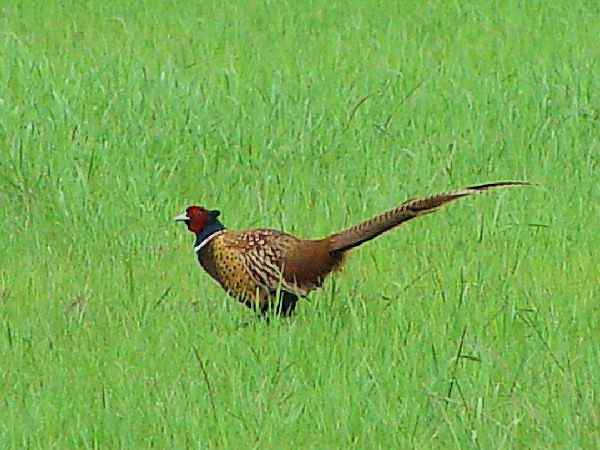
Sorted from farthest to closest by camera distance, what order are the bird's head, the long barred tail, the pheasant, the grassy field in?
the bird's head
the pheasant
the long barred tail
the grassy field

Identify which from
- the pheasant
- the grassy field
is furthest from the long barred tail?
the grassy field

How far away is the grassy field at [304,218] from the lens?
455 centimetres

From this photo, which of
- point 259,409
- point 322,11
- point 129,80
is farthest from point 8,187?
point 322,11

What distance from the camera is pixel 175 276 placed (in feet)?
19.8

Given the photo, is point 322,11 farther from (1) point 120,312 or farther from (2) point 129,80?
(1) point 120,312

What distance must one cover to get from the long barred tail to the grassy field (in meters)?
0.20

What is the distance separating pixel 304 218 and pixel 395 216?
131 centimetres

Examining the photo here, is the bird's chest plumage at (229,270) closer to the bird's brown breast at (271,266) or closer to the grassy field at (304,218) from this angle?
the bird's brown breast at (271,266)

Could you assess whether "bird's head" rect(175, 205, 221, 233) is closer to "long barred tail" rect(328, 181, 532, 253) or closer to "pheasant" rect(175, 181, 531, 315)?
"pheasant" rect(175, 181, 531, 315)

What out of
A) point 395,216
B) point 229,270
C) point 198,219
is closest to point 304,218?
point 198,219

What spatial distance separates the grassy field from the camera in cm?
455

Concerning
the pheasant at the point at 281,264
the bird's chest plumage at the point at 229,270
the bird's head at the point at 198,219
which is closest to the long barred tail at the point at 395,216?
the pheasant at the point at 281,264

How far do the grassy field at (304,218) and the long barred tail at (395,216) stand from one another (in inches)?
7.8

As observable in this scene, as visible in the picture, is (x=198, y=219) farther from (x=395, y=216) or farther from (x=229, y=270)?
(x=395, y=216)
